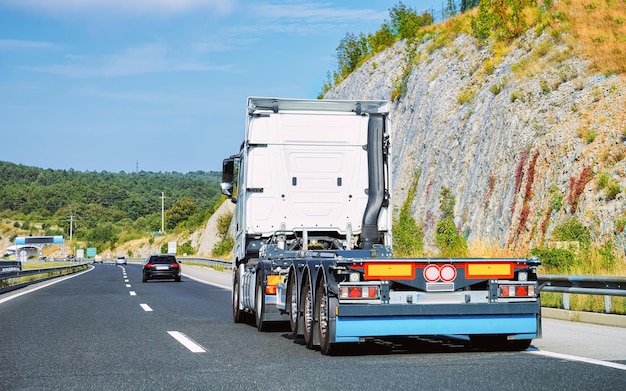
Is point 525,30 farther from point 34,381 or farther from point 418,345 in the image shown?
point 34,381

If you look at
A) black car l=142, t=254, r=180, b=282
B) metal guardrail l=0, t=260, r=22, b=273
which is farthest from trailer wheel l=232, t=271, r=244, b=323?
black car l=142, t=254, r=180, b=282

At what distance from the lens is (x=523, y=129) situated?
30.1 metres

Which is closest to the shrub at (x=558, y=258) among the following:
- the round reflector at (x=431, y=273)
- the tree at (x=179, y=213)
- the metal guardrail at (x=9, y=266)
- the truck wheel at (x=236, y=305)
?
the truck wheel at (x=236, y=305)

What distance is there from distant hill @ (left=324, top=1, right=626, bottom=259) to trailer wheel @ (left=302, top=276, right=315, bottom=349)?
11996 millimetres

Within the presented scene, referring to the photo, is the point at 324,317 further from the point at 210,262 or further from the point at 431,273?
the point at 210,262

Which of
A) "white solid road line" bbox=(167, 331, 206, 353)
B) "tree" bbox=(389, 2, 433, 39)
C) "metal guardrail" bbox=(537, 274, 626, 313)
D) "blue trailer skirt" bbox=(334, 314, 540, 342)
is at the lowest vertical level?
"white solid road line" bbox=(167, 331, 206, 353)

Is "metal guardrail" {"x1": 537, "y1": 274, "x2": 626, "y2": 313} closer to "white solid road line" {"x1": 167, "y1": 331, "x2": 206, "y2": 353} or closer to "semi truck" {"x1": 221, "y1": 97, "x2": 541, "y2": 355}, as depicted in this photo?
"semi truck" {"x1": 221, "y1": 97, "x2": 541, "y2": 355}

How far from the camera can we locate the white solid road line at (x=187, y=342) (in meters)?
10.1

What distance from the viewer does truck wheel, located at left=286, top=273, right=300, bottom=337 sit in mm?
10766

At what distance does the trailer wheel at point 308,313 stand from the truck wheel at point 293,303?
327mm

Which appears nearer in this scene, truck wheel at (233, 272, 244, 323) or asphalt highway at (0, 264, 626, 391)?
asphalt highway at (0, 264, 626, 391)

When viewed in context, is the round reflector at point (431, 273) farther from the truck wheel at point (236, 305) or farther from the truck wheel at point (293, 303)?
the truck wheel at point (236, 305)

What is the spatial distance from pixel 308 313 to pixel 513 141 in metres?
21.8

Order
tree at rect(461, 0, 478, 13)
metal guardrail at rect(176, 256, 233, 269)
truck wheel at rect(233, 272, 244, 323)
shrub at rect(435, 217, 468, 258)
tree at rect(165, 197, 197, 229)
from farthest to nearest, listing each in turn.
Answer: tree at rect(165, 197, 197, 229)
tree at rect(461, 0, 478, 13)
metal guardrail at rect(176, 256, 233, 269)
shrub at rect(435, 217, 468, 258)
truck wheel at rect(233, 272, 244, 323)
